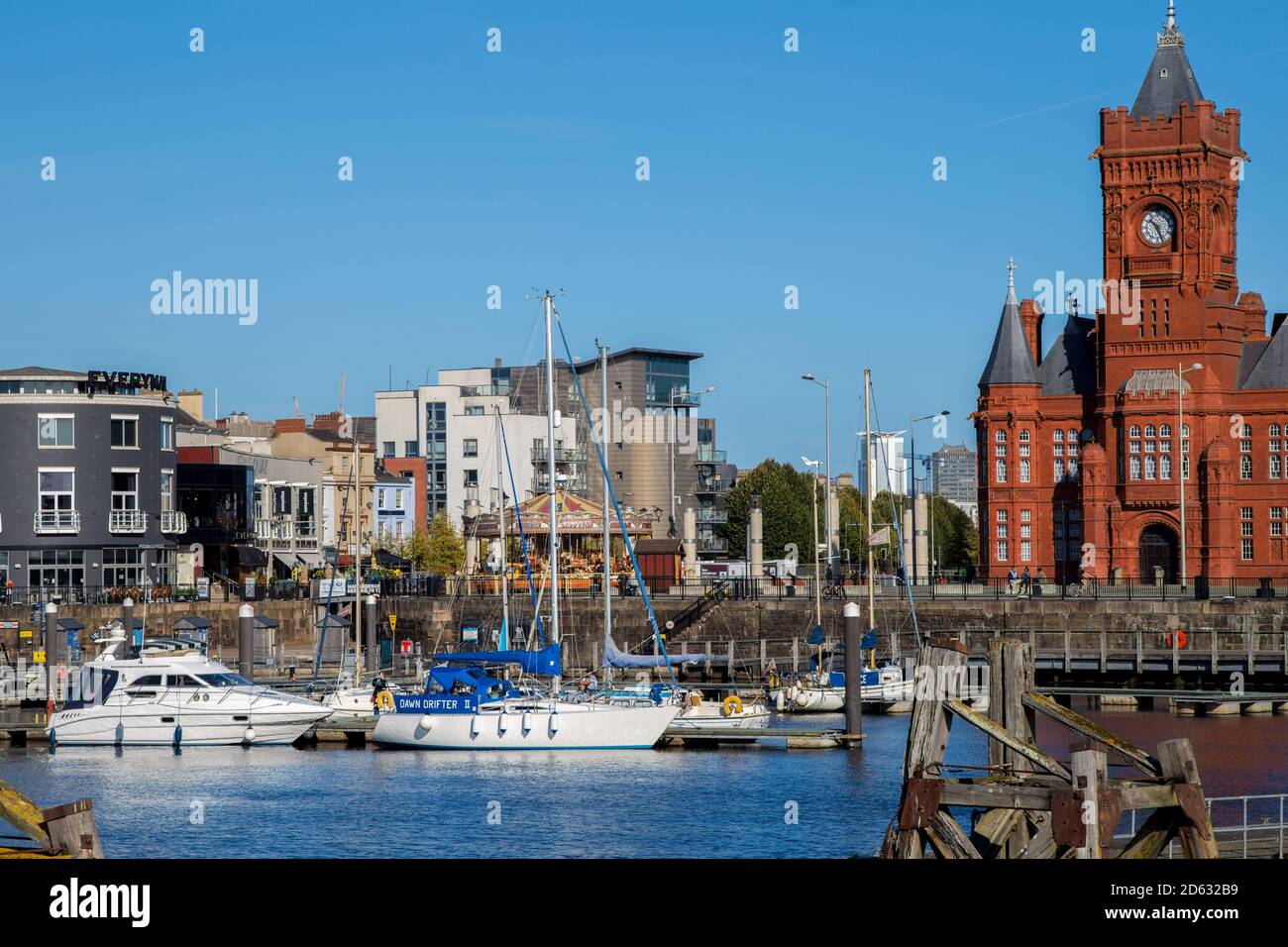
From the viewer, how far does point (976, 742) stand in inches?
2055

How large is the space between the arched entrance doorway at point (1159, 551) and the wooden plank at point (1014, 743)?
74.1 metres

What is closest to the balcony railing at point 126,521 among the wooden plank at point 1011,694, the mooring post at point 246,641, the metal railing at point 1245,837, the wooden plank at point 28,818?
the mooring post at point 246,641

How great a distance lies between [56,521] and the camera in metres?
77.9

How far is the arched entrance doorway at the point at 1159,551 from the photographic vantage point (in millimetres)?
90812

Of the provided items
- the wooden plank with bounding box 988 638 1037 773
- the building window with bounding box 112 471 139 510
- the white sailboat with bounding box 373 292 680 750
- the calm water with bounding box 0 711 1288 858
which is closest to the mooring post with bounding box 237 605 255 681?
the calm water with bounding box 0 711 1288 858

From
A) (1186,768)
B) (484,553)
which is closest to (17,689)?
(484,553)

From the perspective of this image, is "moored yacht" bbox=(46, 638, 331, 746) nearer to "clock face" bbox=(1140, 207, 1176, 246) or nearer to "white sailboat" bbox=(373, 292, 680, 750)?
"white sailboat" bbox=(373, 292, 680, 750)

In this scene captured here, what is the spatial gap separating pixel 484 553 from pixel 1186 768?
3257 inches

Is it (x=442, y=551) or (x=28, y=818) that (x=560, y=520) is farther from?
(x=28, y=818)

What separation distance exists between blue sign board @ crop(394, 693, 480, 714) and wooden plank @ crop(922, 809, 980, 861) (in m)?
31.6

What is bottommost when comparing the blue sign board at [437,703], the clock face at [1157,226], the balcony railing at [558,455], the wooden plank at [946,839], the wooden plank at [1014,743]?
the blue sign board at [437,703]

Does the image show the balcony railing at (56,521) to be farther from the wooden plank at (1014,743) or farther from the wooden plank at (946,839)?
the wooden plank at (946,839)

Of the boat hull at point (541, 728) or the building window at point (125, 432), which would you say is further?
the building window at point (125, 432)
